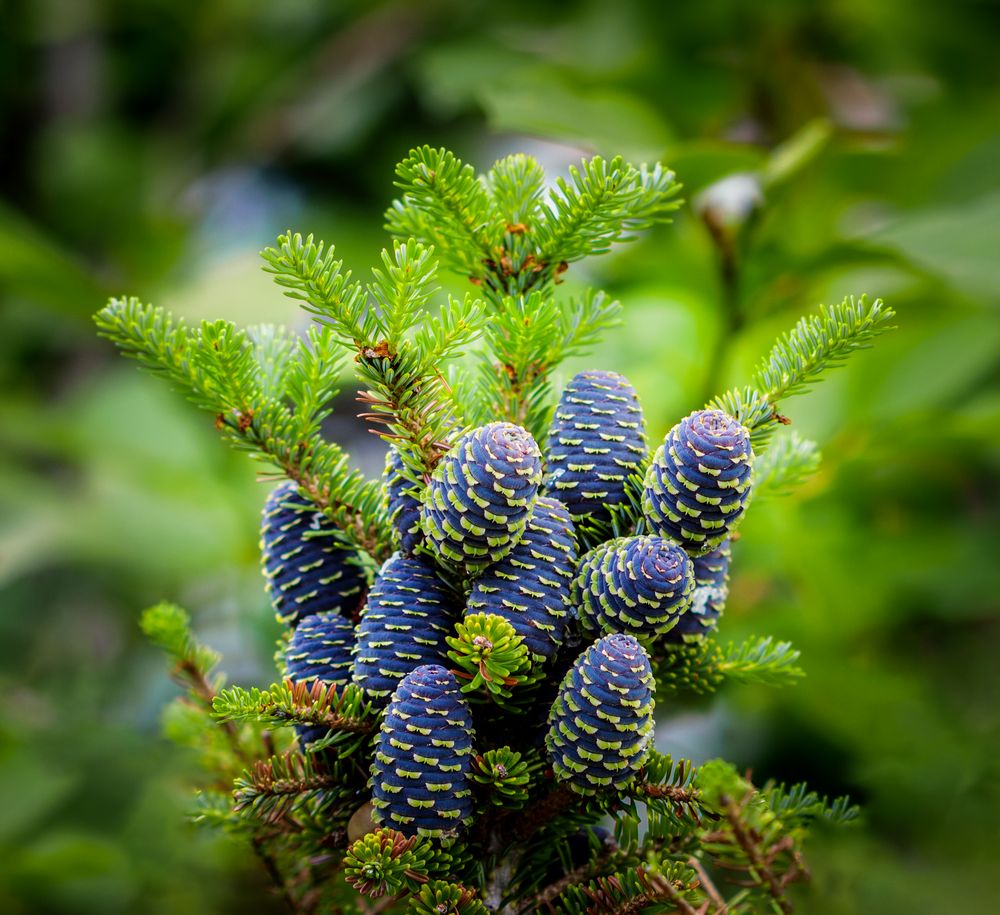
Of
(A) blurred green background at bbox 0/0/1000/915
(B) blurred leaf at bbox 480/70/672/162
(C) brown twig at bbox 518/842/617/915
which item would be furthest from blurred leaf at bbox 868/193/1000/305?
(C) brown twig at bbox 518/842/617/915

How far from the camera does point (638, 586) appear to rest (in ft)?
0.82

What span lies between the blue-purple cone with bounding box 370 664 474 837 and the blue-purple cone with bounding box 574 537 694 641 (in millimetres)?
46

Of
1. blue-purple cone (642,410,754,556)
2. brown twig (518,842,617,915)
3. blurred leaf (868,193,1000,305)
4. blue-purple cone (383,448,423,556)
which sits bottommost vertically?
brown twig (518,842,617,915)

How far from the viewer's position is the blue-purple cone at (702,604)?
0.29m

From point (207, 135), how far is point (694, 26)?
0.78 m

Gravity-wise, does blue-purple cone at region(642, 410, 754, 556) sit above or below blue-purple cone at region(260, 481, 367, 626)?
below

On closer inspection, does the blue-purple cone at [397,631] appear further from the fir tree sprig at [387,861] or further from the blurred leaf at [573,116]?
the blurred leaf at [573,116]

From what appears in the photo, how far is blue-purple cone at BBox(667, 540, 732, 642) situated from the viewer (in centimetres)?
29

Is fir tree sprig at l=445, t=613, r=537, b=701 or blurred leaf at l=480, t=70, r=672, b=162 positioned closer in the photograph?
fir tree sprig at l=445, t=613, r=537, b=701

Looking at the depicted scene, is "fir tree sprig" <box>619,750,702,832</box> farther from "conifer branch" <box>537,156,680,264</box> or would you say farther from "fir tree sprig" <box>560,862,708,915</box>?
"conifer branch" <box>537,156,680,264</box>

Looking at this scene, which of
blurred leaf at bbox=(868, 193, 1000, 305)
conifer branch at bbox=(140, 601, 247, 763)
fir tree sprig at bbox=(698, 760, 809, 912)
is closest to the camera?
fir tree sprig at bbox=(698, 760, 809, 912)

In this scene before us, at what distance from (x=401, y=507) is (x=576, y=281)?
0.50m

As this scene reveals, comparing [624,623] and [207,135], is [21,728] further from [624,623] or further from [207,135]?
[207,135]

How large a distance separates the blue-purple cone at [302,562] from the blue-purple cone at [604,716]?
3.6 inches
